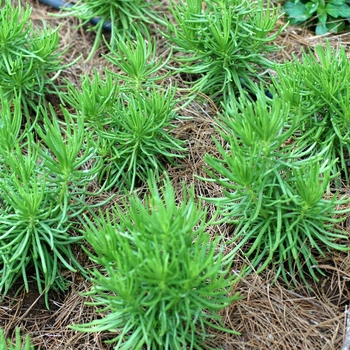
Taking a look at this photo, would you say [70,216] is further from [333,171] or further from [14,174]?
[333,171]

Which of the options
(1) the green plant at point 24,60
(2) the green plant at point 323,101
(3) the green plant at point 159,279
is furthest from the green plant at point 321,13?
(3) the green plant at point 159,279

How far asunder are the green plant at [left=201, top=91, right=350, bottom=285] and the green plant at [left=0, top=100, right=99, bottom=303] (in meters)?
0.65

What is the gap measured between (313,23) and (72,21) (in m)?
1.59

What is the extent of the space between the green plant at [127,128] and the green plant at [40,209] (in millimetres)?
183

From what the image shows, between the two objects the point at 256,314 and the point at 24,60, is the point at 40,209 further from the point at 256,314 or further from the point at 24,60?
the point at 24,60

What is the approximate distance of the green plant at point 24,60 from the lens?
123 inches

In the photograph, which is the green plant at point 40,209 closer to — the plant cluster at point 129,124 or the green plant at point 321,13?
the plant cluster at point 129,124

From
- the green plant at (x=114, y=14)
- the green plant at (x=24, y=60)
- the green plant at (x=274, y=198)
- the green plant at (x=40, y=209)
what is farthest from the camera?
the green plant at (x=114, y=14)

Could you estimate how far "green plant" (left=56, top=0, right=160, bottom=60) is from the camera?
355 cm

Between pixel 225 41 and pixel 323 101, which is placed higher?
pixel 225 41

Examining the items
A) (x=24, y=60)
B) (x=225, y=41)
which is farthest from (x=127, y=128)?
(x=24, y=60)

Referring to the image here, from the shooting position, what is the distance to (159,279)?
206 centimetres

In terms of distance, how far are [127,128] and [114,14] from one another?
1.14m

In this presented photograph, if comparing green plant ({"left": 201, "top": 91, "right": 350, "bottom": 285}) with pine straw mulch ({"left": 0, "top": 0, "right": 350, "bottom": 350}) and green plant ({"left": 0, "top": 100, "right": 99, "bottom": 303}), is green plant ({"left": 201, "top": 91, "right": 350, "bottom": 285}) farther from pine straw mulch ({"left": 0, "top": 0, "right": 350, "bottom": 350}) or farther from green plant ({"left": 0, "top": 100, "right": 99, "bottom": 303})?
green plant ({"left": 0, "top": 100, "right": 99, "bottom": 303})
